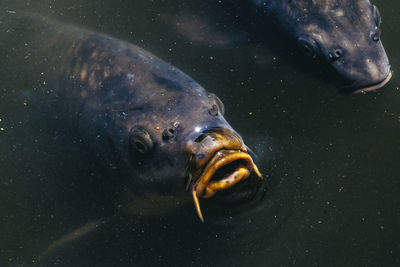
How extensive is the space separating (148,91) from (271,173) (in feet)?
3.64

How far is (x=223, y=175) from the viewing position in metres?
2.95

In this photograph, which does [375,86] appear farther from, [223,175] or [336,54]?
[223,175]

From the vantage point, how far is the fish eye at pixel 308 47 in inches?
162

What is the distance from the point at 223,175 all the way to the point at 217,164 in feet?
0.58

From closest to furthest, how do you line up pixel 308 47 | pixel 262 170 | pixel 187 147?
1. pixel 187 147
2. pixel 262 170
3. pixel 308 47

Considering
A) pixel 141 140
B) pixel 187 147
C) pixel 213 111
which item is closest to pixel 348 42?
pixel 213 111

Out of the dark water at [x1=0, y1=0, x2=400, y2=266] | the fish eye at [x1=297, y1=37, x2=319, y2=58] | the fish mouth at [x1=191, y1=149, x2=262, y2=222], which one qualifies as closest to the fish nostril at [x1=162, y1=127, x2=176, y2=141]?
the fish mouth at [x1=191, y1=149, x2=262, y2=222]

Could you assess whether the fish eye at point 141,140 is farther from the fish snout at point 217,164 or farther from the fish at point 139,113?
the fish snout at point 217,164

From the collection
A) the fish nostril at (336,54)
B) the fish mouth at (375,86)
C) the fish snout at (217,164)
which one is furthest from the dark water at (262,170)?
the fish snout at (217,164)

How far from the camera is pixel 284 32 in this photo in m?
4.41

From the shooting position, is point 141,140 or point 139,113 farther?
point 139,113

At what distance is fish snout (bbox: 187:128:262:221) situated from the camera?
2.83 metres

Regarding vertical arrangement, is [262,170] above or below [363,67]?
below

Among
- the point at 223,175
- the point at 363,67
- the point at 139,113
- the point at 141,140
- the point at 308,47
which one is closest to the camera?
the point at 223,175
